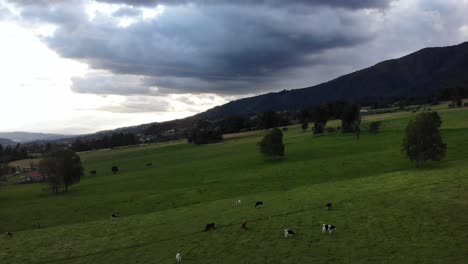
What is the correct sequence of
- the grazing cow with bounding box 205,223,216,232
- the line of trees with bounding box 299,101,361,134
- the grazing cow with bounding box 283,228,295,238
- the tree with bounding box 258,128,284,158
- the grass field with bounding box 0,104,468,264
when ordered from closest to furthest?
the grass field with bounding box 0,104,468,264 → the grazing cow with bounding box 283,228,295,238 → the grazing cow with bounding box 205,223,216,232 → the tree with bounding box 258,128,284,158 → the line of trees with bounding box 299,101,361,134

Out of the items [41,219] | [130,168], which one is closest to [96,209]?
[41,219]

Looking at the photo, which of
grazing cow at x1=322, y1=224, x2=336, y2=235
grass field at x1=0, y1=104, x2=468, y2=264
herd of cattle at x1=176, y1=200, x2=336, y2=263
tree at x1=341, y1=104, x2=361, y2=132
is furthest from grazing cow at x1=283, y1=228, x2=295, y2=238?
tree at x1=341, y1=104, x2=361, y2=132

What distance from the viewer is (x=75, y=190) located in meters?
98.9

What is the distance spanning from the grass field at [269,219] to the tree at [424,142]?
215cm

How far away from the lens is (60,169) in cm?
9825

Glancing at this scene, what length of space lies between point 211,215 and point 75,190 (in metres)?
63.0

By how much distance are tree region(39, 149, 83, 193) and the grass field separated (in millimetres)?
10308

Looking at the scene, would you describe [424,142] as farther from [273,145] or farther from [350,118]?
[350,118]

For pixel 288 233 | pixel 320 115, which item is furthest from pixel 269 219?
pixel 320 115

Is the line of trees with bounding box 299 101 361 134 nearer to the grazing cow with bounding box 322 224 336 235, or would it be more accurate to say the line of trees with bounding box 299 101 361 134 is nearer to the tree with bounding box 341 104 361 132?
the tree with bounding box 341 104 361 132

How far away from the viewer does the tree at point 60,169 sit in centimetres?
9831

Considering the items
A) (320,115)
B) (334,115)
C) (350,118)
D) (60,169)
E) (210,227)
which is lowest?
(210,227)

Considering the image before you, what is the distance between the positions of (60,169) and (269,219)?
72097 mm

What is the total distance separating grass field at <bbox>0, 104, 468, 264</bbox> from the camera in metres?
33.1
